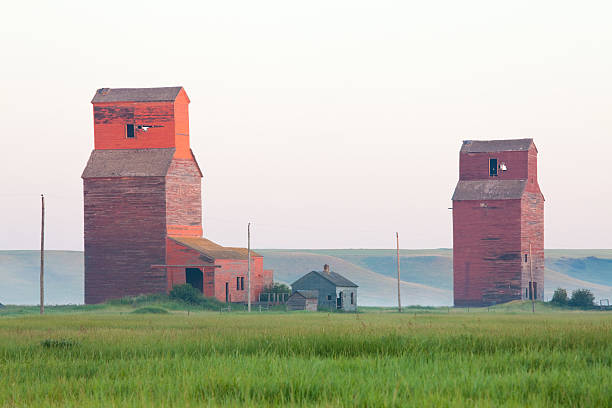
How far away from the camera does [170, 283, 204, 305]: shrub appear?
66750mm

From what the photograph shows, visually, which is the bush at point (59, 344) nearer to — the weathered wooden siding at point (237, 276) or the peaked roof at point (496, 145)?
the weathered wooden siding at point (237, 276)

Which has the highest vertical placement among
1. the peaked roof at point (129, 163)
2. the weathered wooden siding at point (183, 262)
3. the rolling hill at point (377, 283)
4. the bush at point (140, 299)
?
the peaked roof at point (129, 163)

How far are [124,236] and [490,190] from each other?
32515 mm

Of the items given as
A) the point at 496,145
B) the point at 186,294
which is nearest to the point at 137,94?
the point at 186,294

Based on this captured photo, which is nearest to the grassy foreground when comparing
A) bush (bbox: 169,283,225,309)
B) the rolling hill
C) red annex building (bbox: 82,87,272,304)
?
bush (bbox: 169,283,225,309)

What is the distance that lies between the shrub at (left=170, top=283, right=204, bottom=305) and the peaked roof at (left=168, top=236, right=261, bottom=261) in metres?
2.75

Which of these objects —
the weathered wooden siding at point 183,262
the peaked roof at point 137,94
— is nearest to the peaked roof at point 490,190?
the weathered wooden siding at point 183,262

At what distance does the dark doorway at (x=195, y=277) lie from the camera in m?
70.3

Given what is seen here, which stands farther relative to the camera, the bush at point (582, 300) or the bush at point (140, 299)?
the bush at point (582, 300)

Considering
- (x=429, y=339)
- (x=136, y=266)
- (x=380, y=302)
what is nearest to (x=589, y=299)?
(x=136, y=266)

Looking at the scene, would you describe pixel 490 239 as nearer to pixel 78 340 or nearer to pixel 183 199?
pixel 183 199

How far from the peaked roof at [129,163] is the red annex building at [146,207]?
0.08 metres

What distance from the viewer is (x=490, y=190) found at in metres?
80.8

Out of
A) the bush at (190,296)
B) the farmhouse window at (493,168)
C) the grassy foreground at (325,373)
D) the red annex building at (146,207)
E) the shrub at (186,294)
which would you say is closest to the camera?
the grassy foreground at (325,373)
